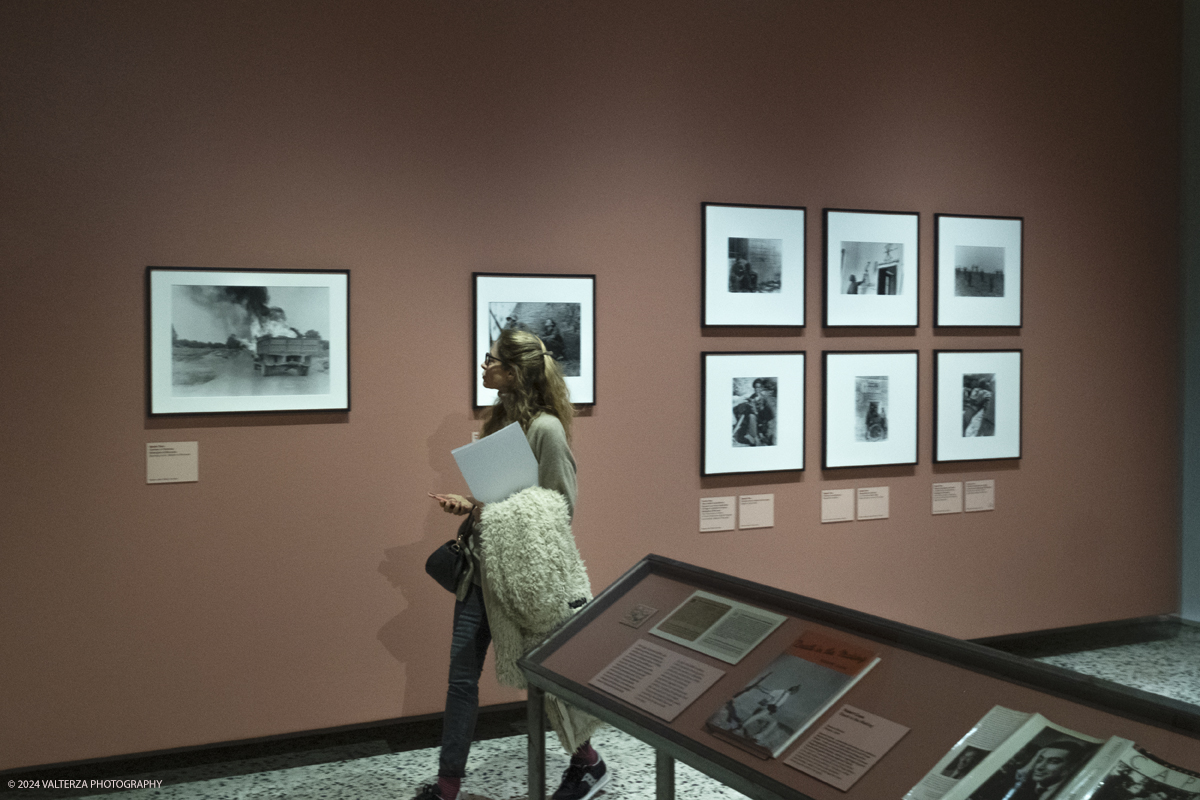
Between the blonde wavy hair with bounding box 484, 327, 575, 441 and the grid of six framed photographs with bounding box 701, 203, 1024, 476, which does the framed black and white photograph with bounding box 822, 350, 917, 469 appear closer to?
the grid of six framed photographs with bounding box 701, 203, 1024, 476

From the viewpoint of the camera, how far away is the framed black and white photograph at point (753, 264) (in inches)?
177

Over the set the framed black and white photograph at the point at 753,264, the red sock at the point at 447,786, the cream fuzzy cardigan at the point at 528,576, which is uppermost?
the framed black and white photograph at the point at 753,264

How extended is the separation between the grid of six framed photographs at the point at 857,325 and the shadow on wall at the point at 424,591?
131 cm

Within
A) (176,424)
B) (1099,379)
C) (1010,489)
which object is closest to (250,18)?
(176,424)

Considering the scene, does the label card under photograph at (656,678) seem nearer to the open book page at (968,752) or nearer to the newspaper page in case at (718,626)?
the newspaper page in case at (718,626)

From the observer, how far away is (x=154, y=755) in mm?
3742

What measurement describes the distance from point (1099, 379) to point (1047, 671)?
4.53m

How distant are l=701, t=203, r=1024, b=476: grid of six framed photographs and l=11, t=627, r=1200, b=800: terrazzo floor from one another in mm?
1471

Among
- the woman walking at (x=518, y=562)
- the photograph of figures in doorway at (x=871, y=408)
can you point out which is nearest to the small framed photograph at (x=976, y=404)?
the photograph of figures in doorway at (x=871, y=408)

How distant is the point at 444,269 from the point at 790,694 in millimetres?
2786

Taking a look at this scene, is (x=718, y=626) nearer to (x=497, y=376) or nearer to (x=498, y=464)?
(x=498, y=464)

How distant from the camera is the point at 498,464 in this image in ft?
10.6

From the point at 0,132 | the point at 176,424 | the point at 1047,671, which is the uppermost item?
the point at 0,132

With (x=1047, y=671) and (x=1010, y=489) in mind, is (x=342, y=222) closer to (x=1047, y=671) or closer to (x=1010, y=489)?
(x=1047, y=671)
